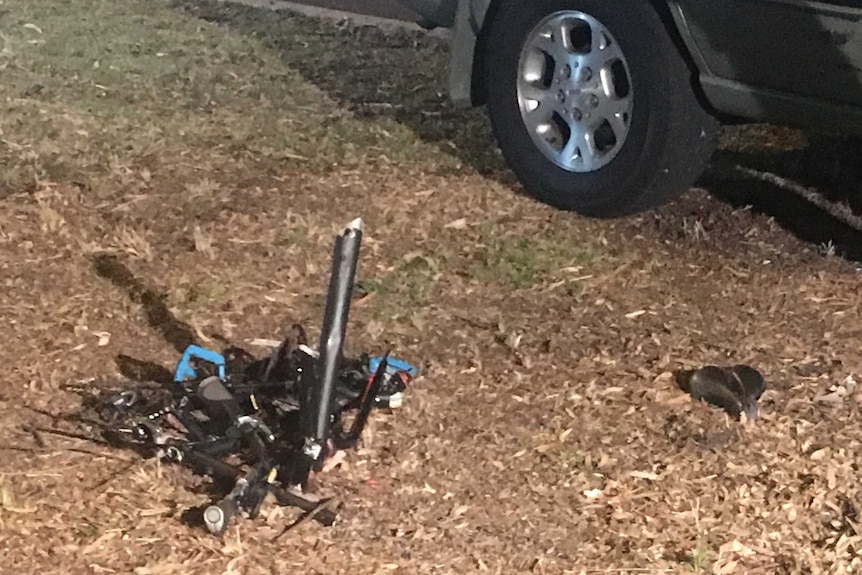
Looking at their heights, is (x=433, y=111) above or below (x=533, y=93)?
below

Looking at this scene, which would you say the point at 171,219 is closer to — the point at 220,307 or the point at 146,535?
the point at 220,307

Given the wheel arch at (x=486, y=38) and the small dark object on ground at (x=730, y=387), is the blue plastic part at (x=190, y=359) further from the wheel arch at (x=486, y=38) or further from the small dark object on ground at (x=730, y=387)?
the wheel arch at (x=486, y=38)

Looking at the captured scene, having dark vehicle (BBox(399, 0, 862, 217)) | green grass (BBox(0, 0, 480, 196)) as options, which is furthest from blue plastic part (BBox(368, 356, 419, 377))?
green grass (BBox(0, 0, 480, 196))

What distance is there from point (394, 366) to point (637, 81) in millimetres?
1453

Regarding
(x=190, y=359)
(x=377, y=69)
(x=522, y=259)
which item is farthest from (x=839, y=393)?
(x=377, y=69)

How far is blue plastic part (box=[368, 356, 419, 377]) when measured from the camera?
313 cm

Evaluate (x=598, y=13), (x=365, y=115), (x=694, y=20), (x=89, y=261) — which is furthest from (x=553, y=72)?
(x=89, y=261)

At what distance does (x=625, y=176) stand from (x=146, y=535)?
2.21m

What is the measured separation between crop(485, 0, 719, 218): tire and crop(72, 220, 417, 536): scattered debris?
129 cm

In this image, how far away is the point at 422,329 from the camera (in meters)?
3.47

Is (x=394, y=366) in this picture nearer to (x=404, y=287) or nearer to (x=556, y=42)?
(x=404, y=287)

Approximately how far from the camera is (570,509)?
268 cm

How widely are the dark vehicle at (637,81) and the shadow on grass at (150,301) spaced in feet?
5.01

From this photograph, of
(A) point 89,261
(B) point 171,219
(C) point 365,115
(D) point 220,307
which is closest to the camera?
(D) point 220,307
